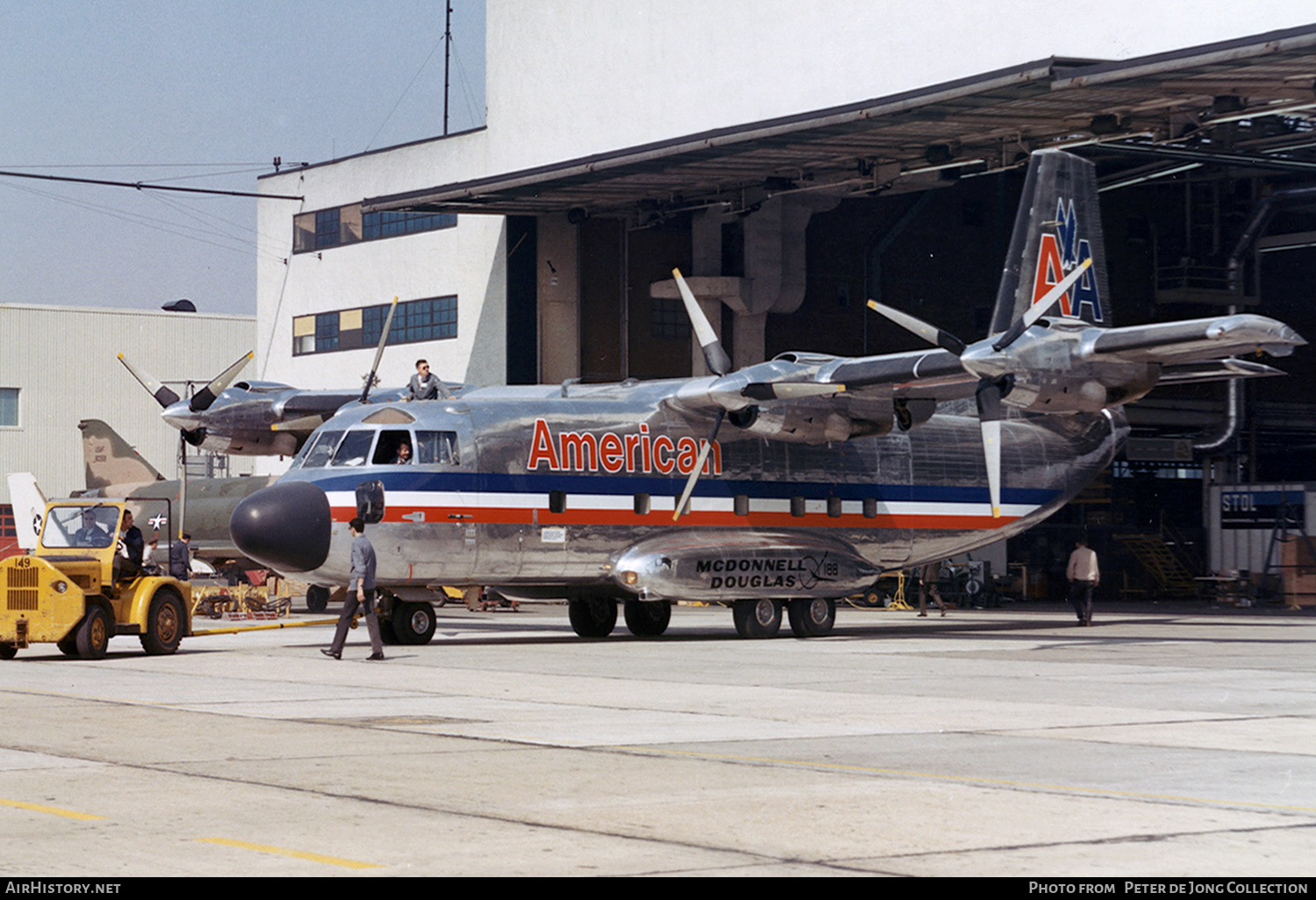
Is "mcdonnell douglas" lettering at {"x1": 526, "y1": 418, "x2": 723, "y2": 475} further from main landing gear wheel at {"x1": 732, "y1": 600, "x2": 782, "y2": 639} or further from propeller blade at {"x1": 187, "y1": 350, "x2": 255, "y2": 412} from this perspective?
propeller blade at {"x1": 187, "y1": 350, "x2": 255, "y2": 412}

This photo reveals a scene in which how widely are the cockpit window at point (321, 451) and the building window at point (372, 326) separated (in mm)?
20985

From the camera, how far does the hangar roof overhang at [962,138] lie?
100 ft

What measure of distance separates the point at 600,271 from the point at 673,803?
3733cm

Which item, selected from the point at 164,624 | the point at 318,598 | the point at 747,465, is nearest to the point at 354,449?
the point at 164,624

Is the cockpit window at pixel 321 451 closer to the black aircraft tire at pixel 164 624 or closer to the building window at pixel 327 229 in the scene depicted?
the black aircraft tire at pixel 164 624

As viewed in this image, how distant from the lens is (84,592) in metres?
22.3

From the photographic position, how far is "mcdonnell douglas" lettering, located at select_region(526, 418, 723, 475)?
84.7ft

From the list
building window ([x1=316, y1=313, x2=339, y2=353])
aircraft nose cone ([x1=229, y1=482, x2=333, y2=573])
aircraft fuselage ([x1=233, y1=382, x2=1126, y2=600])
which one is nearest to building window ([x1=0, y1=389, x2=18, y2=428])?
building window ([x1=316, y1=313, x2=339, y2=353])

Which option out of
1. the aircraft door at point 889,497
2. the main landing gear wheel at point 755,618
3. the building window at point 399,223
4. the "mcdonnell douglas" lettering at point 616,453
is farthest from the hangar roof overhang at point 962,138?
the main landing gear wheel at point 755,618

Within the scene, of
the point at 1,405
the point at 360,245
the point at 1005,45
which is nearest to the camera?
the point at 1005,45

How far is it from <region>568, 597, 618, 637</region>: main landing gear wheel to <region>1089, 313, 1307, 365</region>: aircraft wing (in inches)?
399

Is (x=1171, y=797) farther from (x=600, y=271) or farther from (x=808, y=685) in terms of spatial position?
(x=600, y=271)

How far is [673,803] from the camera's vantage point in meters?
9.33
